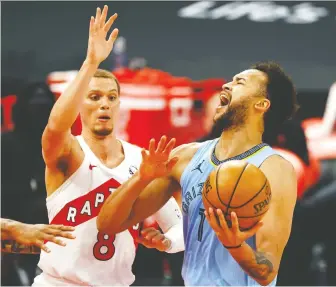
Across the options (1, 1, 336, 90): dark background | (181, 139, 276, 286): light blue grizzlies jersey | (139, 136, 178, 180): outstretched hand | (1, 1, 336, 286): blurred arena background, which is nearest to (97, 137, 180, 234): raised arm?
(139, 136, 178, 180): outstretched hand

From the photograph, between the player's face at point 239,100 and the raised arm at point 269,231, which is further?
the player's face at point 239,100

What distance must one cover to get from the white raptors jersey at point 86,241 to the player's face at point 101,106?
0.49 ft

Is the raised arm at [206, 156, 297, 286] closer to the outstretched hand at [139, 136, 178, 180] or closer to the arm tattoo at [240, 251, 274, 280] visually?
the arm tattoo at [240, 251, 274, 280]

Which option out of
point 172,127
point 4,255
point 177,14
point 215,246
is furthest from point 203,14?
point 215,246

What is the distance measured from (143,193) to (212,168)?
14.1 inches

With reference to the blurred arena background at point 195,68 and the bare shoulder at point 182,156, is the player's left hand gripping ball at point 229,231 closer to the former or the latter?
the bare shoulder at point 182,156

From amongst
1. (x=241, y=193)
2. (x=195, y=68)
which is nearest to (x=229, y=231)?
(x=241, y=193)

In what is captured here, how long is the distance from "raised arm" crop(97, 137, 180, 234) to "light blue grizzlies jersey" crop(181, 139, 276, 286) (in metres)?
0.15

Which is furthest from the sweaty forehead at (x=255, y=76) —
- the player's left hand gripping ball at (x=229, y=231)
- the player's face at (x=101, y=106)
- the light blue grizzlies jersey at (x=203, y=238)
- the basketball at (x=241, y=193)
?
the player's left hand gripping ball at (x=229, y=231)

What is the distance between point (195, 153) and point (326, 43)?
3.86m

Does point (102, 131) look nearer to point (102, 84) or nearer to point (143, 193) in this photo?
point (102, 84)

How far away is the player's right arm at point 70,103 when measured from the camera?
Answer: 11.0 feet

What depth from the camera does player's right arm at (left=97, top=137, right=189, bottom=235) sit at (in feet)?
10.4

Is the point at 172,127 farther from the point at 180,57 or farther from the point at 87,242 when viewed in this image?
the point at 87,242
